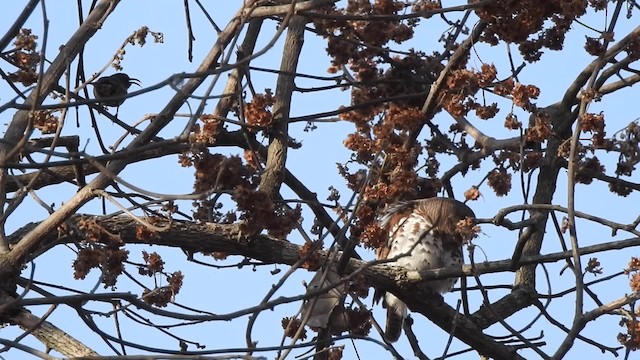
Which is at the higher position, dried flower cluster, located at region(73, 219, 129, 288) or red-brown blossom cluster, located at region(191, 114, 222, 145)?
red-brown blossom cluster, located at region(191, 114, 222, 145)

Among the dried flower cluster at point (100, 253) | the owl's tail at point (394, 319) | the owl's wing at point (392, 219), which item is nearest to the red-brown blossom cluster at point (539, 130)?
the owl's wing at point (392, 219)

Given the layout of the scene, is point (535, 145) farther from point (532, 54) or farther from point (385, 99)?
point (385, 99)

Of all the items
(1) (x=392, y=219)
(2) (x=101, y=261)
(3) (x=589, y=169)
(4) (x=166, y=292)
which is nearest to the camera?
(2) (x=101, y=261)

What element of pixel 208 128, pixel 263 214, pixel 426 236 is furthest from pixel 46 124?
pixel 426 236

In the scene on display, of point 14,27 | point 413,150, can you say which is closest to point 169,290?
point 413,150

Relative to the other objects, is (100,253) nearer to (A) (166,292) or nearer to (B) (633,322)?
(A) (166,292)

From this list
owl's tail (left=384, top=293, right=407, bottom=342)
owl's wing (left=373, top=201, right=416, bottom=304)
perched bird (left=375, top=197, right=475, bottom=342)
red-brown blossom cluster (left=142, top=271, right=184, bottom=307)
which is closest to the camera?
red-brown blossom cluster (left=142, top=271, right=184, bottom=307)

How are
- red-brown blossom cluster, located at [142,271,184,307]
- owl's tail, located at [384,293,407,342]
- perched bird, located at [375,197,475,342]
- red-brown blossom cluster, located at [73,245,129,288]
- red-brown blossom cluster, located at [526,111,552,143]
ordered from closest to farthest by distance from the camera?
red-brown blossom cluster, located at [73,245,129,288], red-brown blossom cluster, located at [142,271,184,307], red-brown blossom cluster, located at [526,111,552,143], perched bird, located at [375,197,475,342], owl's tail, located at [384,293,407,342]

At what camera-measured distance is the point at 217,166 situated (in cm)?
438

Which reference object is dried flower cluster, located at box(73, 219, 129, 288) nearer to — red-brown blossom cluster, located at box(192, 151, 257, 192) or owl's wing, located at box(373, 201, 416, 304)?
red-brown blossom cluster, located at box(192, 151, 257, 192)

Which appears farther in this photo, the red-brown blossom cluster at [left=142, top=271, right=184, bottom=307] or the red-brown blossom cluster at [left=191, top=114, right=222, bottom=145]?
the red-brown blossom cluster at [left=142, top=271, right=184, bottom=307]

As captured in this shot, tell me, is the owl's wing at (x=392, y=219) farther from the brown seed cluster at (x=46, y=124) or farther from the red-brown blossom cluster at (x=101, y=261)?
the red-brown blossom cluster at (x=101, y=261)

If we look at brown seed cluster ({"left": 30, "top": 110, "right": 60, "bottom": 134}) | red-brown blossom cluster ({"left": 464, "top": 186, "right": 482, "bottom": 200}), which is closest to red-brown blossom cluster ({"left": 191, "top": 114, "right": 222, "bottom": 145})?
brown seed cluster ({"left": 30, "top": 110, "right": 60, "bottom": 134})

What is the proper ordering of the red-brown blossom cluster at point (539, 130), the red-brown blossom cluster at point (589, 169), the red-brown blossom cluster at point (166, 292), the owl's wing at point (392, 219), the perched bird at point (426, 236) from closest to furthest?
the red-brown blossom cluster at point (166, 292)
the red-brown blossom cluster at point (539, 130)
the red-brown blossom cluster at point (589, 169)
the perched bird at point (426, 236)
the owl's wing at point (392, 219)
